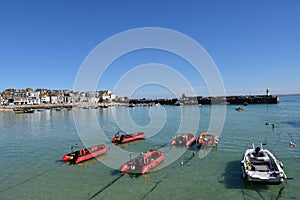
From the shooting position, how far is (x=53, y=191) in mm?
14828

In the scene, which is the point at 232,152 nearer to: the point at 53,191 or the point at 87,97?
the point at 53,191

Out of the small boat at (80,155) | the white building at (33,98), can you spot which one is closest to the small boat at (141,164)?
the small boat at (80,155)

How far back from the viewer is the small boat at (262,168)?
1388cm

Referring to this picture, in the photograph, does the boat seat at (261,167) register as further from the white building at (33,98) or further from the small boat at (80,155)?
the white building at (33,98)

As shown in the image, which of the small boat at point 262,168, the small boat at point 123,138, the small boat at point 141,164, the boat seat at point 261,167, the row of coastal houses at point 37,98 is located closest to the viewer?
the small boat at point 262,168

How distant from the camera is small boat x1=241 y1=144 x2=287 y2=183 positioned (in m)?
13.9

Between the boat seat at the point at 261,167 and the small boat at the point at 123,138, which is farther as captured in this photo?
the small boat at the point at 123,138

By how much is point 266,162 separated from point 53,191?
15.8 meters

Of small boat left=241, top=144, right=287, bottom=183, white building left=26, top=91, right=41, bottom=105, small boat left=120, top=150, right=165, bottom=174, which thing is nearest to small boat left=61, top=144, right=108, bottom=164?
small boat left=120, top=150, right=165, bottom=174

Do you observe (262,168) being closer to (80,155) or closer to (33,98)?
(80,155)

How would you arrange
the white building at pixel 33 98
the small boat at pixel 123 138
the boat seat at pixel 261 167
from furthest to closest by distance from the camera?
1. the white building at pixel 33 98
2. the small boat at pixel 123 138
3. the boat seat at pixel 261 167

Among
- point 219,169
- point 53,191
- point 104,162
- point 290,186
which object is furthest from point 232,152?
point 53,191

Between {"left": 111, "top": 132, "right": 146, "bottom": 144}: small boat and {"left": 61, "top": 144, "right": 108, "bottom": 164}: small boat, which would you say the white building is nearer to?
{"left": 111, "top": 132, "right": 146, "bottom": 144}: small boat

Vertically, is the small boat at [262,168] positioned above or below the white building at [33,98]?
below
